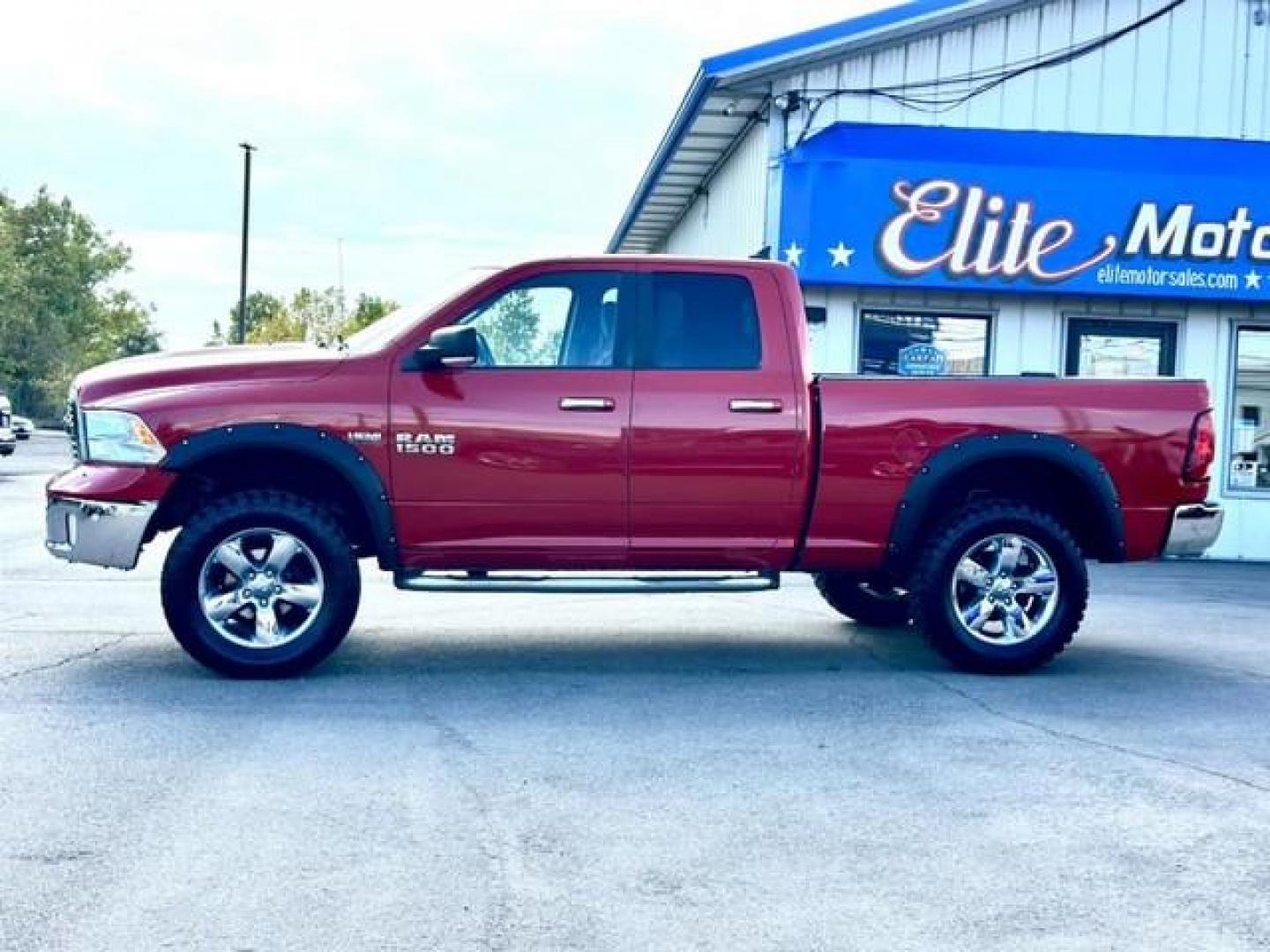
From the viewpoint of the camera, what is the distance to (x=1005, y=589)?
7812 millimetres

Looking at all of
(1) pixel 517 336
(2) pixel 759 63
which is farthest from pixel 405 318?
(2) pixel 759 63

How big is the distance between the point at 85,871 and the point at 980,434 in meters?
4.92

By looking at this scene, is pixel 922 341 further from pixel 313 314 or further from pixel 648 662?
pixel 313 314

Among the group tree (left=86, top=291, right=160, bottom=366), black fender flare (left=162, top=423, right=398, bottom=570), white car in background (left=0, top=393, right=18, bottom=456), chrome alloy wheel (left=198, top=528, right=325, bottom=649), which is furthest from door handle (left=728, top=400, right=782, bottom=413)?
tree (left=86, top=291, right=160, bottom=366)

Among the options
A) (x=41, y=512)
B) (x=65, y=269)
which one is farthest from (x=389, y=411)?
(x=65, y=269)

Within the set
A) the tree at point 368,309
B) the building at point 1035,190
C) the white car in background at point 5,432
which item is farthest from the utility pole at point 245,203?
the building at point 1035,190

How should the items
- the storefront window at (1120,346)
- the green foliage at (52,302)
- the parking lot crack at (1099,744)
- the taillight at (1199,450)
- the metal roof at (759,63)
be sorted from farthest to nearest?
1. the green foliage at (52,302)
2. the storefront window at (1120,346)
3. the metal roof at (759,63)
4. the taillight at (1199,450)
5. the parking lot crack at (1099,744)

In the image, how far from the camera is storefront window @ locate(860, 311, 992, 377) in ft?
51.6

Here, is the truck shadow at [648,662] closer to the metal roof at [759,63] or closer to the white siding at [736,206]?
the metal roof at [759,63]

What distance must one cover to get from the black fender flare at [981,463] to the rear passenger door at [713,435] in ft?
1.80

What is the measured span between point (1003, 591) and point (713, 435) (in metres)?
1.69

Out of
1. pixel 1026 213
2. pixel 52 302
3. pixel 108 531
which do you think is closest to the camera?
pixel 108 531

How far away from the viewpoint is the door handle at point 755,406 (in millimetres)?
7543

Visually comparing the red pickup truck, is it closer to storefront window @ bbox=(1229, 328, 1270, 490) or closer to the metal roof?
the metal roof
